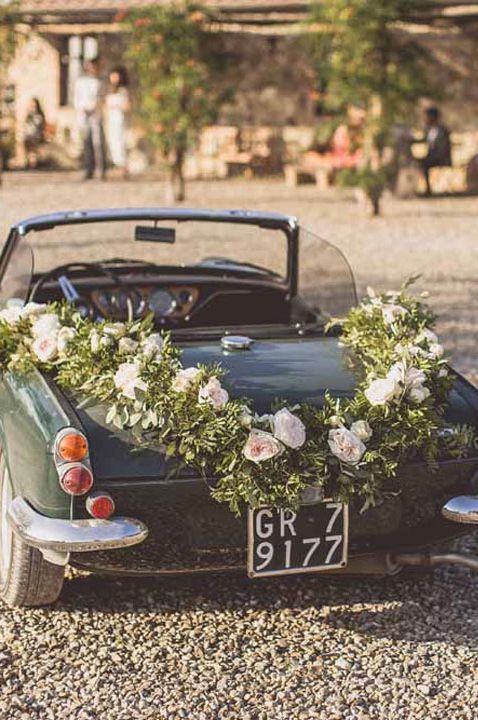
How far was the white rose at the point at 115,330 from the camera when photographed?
411cm

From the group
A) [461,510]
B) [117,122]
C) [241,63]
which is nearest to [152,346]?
[461,510]

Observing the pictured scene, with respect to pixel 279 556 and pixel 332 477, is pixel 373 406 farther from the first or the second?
pixel 279 556

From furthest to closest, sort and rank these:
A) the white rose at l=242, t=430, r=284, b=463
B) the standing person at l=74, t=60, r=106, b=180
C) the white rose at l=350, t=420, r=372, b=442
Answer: the standing person at l=74, t=60, r=106, b=180 → the white rose at l=350, t=420, r=372, b=442 → the white rose at l=242, t=430, r=284, b=463

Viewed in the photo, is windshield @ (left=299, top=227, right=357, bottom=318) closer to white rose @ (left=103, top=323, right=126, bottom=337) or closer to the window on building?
white rose @ (left=103, top=323, right=126, bottom=337)

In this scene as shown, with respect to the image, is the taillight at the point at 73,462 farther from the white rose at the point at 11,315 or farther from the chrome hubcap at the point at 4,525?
the white rose at the point at 11,315

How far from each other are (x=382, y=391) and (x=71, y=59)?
75.6 feet

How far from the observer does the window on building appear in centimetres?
2550

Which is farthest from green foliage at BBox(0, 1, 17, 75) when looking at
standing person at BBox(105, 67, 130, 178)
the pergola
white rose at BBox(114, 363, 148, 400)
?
white rose at BBox(114, 363, 148, 400)

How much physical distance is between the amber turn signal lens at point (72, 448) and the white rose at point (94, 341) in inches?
19.3

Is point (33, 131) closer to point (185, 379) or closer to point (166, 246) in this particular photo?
point (166, 246)

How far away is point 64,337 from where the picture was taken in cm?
417

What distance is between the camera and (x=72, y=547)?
351 centimetres

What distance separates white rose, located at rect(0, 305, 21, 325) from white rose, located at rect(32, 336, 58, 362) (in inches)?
9.5

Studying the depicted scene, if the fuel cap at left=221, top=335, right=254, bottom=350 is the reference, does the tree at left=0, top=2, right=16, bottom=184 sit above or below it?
above
